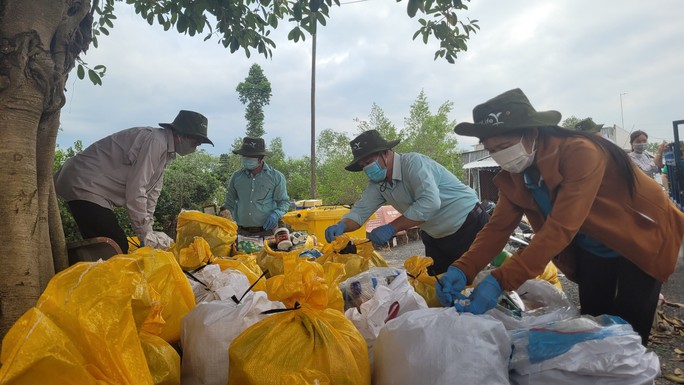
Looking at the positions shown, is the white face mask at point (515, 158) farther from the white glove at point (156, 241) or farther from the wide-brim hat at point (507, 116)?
the white glove at point (156, 241)

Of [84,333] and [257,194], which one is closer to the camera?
[84,333]

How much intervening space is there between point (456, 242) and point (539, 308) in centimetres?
104

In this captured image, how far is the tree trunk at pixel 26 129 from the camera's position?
5.15 feet

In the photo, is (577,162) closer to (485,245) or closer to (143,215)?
(485,245)

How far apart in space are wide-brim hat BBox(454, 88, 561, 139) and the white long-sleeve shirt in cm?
211

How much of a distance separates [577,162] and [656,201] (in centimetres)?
37

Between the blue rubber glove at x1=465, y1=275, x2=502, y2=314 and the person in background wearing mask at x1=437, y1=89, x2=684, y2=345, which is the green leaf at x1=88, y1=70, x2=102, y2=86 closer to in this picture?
the person in background wearing mask at x1=437, y1=89, x2=684, y2=345

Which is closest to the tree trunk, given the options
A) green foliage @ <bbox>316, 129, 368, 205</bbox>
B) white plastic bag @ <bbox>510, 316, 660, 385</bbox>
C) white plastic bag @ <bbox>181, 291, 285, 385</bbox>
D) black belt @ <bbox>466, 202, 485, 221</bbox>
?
white plastic bag @ <bbox>181, 291, 285, 385</bbox>

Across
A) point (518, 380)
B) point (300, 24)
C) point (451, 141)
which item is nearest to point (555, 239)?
point (518, 380)

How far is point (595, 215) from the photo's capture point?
1.68 meters

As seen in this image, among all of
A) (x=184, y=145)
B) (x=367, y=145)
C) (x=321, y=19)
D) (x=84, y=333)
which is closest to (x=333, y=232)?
(x=367, y=145)

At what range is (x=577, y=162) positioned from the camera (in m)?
1.61

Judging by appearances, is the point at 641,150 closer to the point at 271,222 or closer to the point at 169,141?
the point at 271,222

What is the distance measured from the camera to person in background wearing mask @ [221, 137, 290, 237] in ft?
14.9
